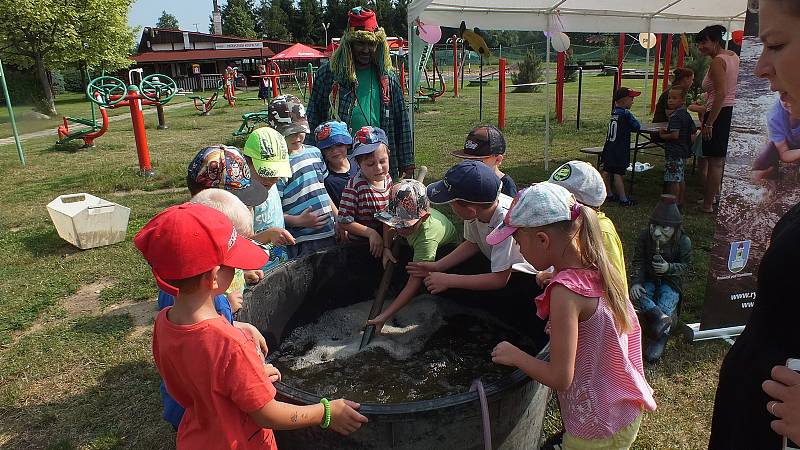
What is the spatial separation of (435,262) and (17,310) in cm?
334

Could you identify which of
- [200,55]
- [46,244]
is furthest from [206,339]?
[200,55]

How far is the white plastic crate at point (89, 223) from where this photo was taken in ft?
16.7

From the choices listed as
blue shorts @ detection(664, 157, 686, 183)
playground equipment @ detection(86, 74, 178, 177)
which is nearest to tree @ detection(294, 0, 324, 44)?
playground equipment @ detection(86, 74, 178, 177)

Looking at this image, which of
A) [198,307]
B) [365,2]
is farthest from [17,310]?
[365,2]

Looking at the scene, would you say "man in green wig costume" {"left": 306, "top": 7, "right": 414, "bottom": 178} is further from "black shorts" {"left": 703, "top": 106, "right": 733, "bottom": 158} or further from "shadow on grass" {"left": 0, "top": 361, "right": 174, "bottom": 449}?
"black shorts" {"left": 703, "top": 106, "right": 733, "bottom": 158}

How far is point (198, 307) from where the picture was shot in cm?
139

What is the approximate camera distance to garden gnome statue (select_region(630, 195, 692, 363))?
3.09 m

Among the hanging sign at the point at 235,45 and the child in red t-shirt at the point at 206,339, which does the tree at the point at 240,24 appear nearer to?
the hanging sign at the point at 235,45

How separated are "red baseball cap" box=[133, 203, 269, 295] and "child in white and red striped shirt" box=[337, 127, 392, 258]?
63.8 inches

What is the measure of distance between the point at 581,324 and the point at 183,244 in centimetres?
118

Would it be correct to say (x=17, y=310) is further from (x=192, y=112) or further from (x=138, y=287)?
(x=192, y=112)

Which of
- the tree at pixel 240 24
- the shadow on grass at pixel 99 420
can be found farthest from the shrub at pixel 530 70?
the tree at pixel 240 24

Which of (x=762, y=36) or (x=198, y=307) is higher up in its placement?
(x=762, y=36)

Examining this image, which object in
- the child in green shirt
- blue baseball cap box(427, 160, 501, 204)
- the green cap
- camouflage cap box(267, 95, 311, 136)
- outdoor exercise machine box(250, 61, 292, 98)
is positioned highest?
outdoor exercise machine box(250, 61, 292, 98)
